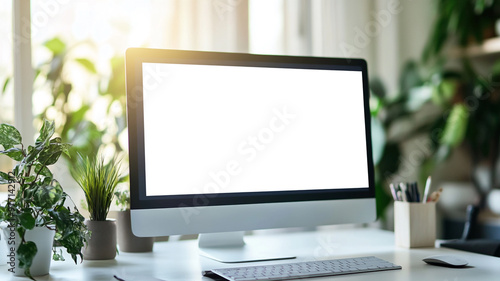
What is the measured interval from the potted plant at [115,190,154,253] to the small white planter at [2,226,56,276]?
30 cm

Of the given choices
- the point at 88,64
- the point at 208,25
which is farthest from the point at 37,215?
the point at 208,25

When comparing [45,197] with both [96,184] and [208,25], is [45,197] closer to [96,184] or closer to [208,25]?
[96,184]

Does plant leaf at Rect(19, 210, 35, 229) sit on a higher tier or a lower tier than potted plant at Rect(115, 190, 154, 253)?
higher

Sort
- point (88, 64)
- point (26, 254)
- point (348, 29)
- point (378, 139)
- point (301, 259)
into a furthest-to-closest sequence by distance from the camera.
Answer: point (378, 139), point (348, 29), point (88, 64), point (301, 259), point (26, 254)

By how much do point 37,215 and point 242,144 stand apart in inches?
18.4

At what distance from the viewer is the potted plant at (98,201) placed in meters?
1.26

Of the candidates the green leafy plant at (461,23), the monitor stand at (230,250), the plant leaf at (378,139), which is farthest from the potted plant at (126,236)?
the green leafy plant at (461,23)

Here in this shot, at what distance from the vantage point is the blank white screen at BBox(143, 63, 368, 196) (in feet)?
3.95

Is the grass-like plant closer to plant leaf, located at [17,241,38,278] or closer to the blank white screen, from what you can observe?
the blank white screen

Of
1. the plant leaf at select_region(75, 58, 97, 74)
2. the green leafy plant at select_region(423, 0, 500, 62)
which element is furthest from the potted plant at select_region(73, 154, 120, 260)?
the green leafy plant at select_region(423, 0, 500, 62)

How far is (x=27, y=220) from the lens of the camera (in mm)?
1002

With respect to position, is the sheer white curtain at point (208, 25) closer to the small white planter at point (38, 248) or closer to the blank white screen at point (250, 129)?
the blank white screen at point (250, 129)

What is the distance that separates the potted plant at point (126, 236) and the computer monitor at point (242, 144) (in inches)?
5.5

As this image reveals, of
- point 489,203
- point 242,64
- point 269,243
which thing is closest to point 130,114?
point 242,64
